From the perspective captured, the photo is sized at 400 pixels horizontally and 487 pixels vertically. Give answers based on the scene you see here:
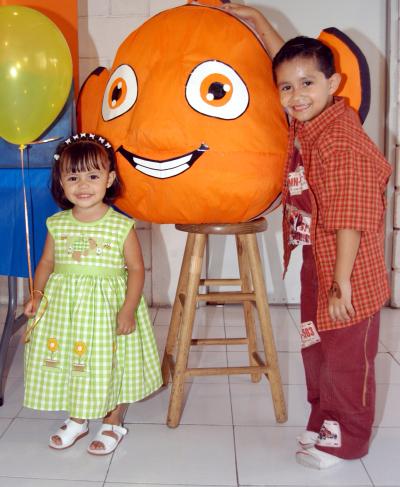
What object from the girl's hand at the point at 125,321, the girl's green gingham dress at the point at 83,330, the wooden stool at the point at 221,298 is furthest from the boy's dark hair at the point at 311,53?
the girl's hand at the point at 125,321

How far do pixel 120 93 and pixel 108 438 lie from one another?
0.85m

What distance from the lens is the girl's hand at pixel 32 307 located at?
4.52 feet

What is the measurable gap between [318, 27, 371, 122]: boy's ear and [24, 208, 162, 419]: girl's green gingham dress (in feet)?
2.01

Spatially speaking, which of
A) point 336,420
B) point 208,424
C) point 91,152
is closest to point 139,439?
point 208,424

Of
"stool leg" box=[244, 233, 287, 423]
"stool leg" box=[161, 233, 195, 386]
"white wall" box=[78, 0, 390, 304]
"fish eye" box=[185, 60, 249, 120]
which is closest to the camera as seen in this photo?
"fish eye" box=[185, 60, 249, 120]

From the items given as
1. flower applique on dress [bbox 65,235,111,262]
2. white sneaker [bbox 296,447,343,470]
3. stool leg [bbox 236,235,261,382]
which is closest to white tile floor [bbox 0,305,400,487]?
white sneaker [bbox 296,447,343,470]

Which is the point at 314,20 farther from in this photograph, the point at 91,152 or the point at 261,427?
the point at 261,427

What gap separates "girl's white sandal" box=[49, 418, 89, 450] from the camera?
54.2 inches

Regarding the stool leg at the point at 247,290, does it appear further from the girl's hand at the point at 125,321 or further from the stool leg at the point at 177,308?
the girl's hand at the point at 125,321

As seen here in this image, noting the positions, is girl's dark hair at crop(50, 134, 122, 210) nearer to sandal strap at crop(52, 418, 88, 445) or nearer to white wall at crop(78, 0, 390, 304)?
sandal strap at crop(52, 418, 88, 445)

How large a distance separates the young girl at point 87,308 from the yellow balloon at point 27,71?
0.45 feet

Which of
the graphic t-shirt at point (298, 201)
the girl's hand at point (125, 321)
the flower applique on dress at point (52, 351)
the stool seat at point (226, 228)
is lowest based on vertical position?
the flower applique on dress at point (52, 351)

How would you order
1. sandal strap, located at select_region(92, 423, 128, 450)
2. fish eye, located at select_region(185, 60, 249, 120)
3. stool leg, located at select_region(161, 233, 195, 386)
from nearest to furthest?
fish eye, located at select_region(185, 60, 249, 120) → sandal strap, located at select_region(92, 423, 128, 450) → stool leg, located at select_region(161, 233, 195, 386)

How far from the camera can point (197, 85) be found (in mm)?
1269
